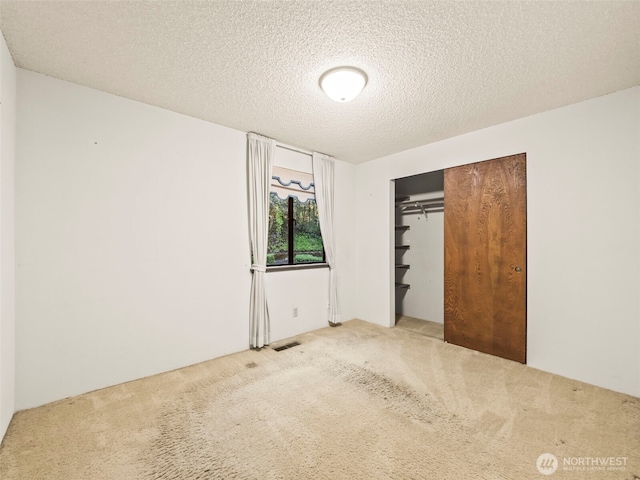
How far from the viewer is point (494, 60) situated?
80.4 inches

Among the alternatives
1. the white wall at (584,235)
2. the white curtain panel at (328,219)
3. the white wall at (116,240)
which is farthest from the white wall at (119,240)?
the white wall at (584,235)

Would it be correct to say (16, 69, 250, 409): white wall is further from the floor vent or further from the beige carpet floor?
the floor vent

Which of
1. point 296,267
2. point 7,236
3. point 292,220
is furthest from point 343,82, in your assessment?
point 7,236

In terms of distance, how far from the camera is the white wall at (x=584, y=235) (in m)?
2.40

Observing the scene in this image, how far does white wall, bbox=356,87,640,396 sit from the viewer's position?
2.40 m

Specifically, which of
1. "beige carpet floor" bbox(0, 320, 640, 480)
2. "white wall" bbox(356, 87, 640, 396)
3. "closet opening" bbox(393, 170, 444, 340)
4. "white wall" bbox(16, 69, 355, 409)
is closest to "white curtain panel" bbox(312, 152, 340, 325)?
"closet opening" bbox(393, 170, 444, 340)

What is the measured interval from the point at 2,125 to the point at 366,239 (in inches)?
161

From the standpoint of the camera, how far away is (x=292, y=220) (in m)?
4.00

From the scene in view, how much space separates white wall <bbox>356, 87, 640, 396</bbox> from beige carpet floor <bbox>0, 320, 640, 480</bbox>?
12.5 inches

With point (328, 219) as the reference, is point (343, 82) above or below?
above

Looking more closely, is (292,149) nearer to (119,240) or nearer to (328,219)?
(328,219)

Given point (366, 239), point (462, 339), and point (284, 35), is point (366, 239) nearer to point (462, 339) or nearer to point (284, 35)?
point (462, 339)

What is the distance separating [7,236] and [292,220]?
274 cm

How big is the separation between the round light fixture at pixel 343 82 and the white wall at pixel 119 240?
1.56 metres
